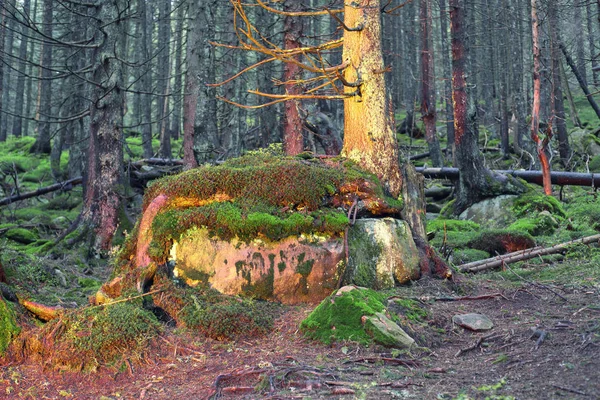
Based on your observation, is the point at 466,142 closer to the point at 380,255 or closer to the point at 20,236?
the point at 380,255

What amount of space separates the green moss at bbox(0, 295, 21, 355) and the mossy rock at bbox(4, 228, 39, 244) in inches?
309

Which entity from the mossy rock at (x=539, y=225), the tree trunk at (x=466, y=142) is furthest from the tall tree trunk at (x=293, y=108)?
the mossy rock at (x=539, y=225)

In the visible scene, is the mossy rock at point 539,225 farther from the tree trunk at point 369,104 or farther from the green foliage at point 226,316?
the green foliage at point 226,316

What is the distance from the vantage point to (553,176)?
14891 millimetres

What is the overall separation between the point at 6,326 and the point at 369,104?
4773mm

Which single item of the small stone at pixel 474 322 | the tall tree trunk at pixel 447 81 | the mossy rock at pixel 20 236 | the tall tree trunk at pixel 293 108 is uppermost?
the tall tree trunk at pixel 447 81

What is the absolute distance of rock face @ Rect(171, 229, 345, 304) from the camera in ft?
18.4

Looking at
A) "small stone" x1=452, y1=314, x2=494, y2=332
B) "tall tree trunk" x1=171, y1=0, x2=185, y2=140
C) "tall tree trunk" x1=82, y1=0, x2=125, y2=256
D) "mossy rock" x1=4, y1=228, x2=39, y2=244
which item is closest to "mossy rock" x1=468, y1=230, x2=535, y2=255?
"small stone" x1=452, y1=314, x2=494, y2=332

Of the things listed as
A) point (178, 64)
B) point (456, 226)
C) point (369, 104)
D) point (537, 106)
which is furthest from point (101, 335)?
point (178, 64)

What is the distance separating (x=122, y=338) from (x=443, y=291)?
3.60 m

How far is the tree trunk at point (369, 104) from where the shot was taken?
684 centimetres

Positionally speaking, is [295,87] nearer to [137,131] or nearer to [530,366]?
[530,366]

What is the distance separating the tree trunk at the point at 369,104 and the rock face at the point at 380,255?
0.70 metres

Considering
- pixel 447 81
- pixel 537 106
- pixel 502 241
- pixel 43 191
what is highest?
pixel 447 81
